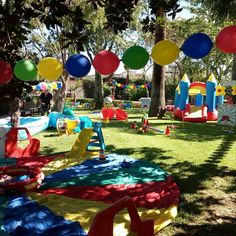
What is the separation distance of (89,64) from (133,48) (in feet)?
2.65

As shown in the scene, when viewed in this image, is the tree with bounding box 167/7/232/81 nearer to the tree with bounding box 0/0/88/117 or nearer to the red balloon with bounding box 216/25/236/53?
the red balloon with bounding box 216/25/236/53

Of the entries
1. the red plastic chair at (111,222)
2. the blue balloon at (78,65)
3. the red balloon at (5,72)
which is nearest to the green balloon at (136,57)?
the blue balloon at (78,65)

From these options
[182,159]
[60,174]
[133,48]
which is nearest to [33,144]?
[60,174]

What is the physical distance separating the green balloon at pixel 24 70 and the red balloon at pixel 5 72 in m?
0.11

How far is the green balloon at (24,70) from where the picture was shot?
16.7 feet

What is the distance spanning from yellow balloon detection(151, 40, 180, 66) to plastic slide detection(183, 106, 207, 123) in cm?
1240

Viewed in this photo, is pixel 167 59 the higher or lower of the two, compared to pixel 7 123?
higher

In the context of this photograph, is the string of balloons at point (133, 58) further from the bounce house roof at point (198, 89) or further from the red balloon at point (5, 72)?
the bounce house roof at point (198, 89)

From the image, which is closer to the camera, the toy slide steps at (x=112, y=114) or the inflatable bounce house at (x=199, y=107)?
the toy slide steps at (x=112, y=114)

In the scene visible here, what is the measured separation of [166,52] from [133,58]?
1.85ft

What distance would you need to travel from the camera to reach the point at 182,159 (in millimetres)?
8703

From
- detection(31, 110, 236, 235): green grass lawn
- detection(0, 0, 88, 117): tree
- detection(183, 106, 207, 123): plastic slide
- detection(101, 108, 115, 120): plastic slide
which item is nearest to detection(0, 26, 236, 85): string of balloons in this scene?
detection(0, 0, 88, 117): tree

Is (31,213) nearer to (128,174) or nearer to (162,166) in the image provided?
(128,174)

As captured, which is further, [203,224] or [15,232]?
[203,224]
